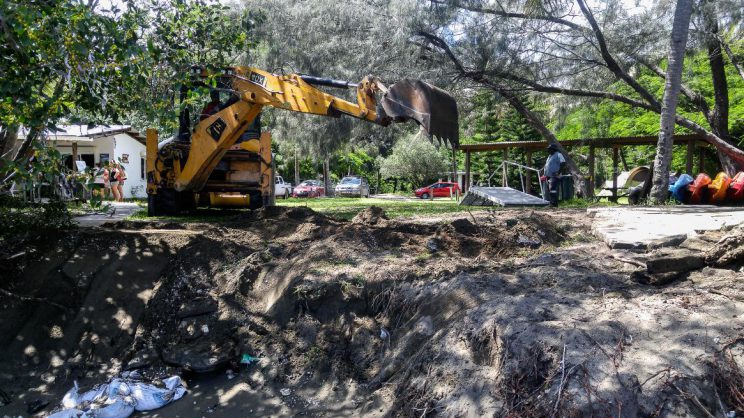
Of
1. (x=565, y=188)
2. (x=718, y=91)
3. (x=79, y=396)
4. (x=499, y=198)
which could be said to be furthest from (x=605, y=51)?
(x=79, y=396)

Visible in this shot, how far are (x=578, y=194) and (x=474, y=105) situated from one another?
15.7 ft

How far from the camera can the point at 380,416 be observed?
187 inches

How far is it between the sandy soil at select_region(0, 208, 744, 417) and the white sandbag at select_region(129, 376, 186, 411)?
0.46ft

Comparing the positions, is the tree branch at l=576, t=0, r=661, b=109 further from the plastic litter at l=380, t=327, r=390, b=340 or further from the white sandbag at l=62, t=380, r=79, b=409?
the white sandbag at l=62, t=380, r=79, b=409

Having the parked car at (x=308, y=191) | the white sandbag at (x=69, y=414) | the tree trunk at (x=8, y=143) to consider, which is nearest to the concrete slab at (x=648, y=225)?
the white sandbag at (x=69, y=414)

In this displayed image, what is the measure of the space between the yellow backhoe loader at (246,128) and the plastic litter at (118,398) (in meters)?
4.15

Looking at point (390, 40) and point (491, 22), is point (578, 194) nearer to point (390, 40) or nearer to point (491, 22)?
point (491, 22)

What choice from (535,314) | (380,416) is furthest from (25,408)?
(535,314)

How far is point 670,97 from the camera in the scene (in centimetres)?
1318

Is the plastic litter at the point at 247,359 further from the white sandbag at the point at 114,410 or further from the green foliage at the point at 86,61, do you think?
the green foliage at the point at 86,61

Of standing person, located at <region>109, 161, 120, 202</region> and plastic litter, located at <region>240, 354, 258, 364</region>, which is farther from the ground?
standing person, located at <region>109, 161, 120, 202</region>

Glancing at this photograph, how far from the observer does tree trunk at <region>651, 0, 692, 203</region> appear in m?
13.1

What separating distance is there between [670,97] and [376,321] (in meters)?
10.6

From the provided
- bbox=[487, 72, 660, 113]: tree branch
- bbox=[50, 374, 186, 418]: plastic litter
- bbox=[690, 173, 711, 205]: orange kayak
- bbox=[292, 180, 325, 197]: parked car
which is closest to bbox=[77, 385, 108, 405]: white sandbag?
bbox=[50, 374, 186, 418]: plastic litter
